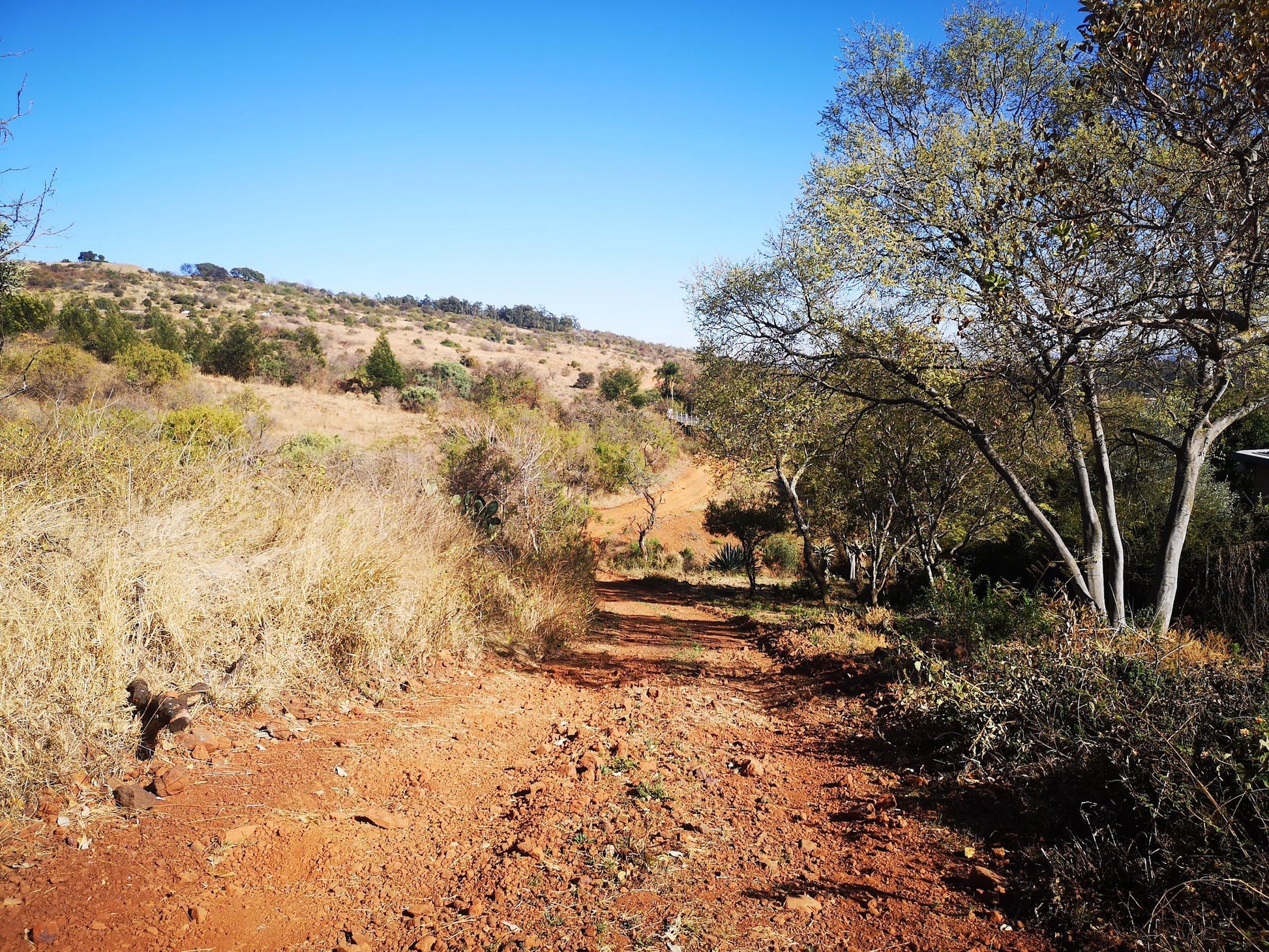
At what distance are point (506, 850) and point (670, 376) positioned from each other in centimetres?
4842

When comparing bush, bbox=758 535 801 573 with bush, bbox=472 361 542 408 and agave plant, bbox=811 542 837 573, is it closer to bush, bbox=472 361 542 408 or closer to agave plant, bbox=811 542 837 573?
agave plant, bbox=811 542 837 573

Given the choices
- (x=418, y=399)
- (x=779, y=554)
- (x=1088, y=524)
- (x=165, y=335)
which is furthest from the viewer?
(x=418, y=399)

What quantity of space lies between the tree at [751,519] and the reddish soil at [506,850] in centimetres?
1274

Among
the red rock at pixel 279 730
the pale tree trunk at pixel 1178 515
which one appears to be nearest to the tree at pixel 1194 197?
the pale tree trunk at pixel 1178 515

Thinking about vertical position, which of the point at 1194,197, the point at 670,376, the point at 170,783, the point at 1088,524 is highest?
the point at 670,376

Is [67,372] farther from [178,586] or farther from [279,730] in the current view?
[279,730]

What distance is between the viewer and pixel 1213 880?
273cm

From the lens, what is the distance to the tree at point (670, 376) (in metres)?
50.1

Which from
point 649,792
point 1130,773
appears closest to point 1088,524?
point 1130,773

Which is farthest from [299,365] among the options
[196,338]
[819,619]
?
[819,619]

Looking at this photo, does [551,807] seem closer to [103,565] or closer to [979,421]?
A: [103,565]

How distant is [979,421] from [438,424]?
17806 millimetres

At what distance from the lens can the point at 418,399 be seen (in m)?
35.6

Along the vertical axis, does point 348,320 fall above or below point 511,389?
above
